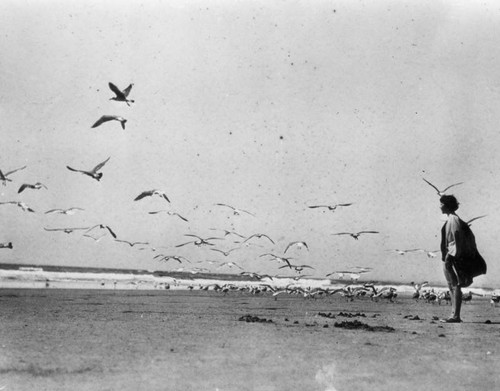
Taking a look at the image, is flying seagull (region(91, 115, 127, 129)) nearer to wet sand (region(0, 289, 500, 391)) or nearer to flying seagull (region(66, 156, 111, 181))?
flying seagull (region(66, 156, 111, 181))

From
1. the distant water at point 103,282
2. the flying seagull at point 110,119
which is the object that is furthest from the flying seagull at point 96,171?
the distant water at point 103,282

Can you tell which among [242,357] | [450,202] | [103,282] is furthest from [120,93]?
[103,282]

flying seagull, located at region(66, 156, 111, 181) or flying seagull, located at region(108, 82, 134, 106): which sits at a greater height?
flying seagull, located at region(108, 82, 134, 106)

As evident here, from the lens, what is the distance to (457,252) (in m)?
9.78

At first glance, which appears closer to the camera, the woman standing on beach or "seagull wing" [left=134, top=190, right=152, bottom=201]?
the woman standing on beach

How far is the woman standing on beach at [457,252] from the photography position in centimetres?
982

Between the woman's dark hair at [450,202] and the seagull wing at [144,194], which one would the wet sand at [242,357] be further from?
the seagull wing at [144,194]

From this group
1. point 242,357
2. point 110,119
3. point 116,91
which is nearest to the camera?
point 242,357

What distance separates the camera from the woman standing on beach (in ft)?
32.2

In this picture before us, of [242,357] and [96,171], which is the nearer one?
[242,357]

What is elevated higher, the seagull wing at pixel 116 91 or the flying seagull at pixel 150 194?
Result: the seagull wing at pixel 116 91

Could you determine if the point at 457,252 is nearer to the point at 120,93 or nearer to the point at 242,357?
the point at 242,357

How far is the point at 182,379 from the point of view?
505 cm

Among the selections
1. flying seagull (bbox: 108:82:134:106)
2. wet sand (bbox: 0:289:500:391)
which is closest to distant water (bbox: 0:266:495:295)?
flying seagull (bbox: 108:82:134:106)
